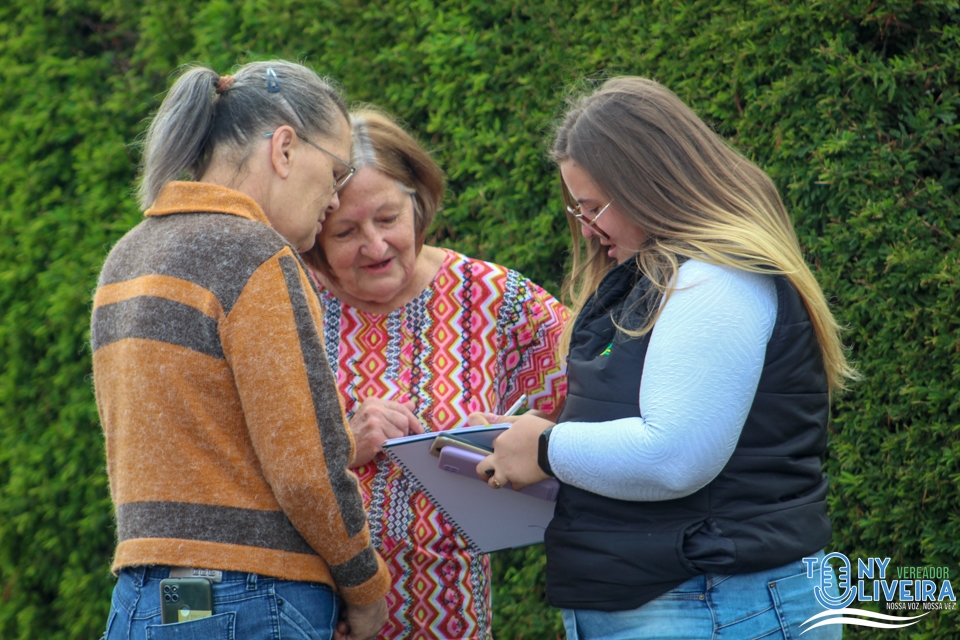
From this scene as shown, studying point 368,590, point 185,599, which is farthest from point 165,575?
point 368,590

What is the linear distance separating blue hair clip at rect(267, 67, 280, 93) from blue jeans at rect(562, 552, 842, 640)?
136 cm

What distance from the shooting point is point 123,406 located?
1894mm

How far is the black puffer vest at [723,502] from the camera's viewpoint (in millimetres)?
1846

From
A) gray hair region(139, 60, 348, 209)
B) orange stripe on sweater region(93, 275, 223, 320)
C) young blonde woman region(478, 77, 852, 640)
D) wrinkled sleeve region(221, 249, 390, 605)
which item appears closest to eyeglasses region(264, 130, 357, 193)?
gray hair region(139, 60, 348, 209)

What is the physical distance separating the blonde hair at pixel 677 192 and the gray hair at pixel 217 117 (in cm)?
63

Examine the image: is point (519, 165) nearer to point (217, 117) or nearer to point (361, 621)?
point (217, 117)

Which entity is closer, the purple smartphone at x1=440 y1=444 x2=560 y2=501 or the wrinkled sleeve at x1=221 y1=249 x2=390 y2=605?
the wrinkled sleeve at x1=221 y1=249 x2=390 y2=605

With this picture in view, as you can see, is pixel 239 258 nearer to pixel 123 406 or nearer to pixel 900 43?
pixel 123 406

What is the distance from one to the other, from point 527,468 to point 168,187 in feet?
3.21

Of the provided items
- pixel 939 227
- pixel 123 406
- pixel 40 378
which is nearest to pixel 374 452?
pixel 123 406

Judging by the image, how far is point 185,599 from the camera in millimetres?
1851

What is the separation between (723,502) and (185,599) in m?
1.08

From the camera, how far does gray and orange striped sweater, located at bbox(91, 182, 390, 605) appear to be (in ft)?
6.04

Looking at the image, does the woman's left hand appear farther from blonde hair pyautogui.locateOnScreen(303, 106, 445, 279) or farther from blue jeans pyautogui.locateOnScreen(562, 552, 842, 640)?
blonde hair pyautogui.locateOnScreen(303, 106, 445, 279)
